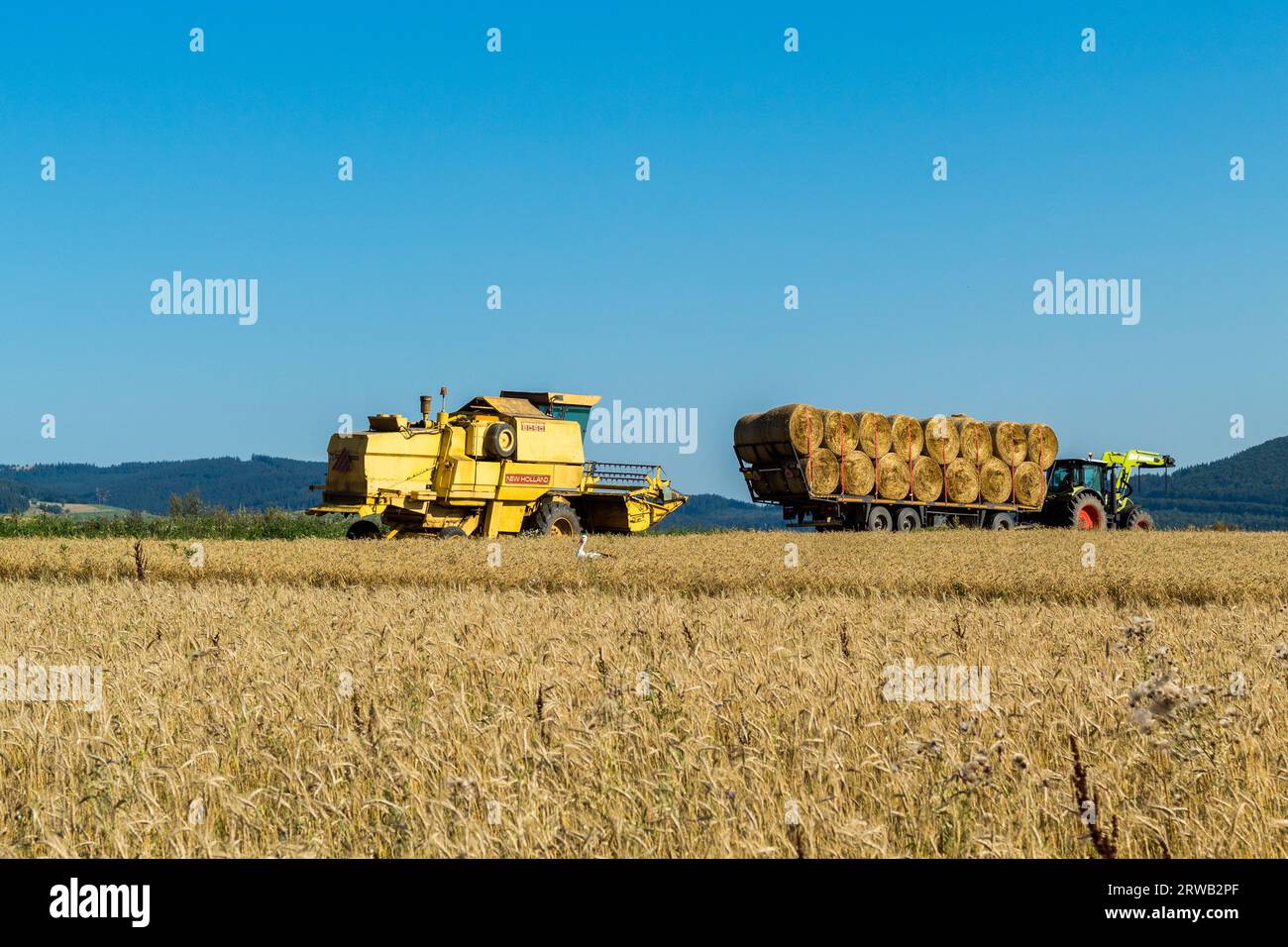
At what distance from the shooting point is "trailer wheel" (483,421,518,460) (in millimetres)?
23312

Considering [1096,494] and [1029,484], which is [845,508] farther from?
[1096,494]

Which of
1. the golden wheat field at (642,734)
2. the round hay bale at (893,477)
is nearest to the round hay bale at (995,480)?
the round hay bale at (893,477)

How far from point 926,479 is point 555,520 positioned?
1037 cm

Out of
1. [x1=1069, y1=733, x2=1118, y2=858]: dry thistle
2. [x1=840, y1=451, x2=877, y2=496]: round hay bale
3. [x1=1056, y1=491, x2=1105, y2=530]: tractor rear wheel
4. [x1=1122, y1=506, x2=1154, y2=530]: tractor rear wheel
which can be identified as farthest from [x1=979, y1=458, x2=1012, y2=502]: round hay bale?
[x1=1069, y1=733, x2=1118, y2=858]: dry thistle

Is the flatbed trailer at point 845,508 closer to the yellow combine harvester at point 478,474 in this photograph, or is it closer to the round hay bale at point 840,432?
the round hay bale at point 840,432

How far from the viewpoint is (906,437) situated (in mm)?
29484

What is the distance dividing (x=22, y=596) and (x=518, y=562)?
20.8 ft

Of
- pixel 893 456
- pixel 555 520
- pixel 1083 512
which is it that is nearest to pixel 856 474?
pixel 893 456

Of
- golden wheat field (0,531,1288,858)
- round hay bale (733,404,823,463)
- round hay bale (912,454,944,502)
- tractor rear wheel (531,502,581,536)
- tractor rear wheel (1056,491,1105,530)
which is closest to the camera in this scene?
golden wheat field (0,531,1288,858)

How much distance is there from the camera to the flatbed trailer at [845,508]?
27.8 m

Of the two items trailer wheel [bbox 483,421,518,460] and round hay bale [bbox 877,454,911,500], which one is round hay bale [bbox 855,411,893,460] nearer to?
round hay bale [bbox 877,454,911,500]

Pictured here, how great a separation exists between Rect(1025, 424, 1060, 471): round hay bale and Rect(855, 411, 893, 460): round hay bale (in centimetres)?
564

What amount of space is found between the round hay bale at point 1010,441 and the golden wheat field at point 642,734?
20162 mm
